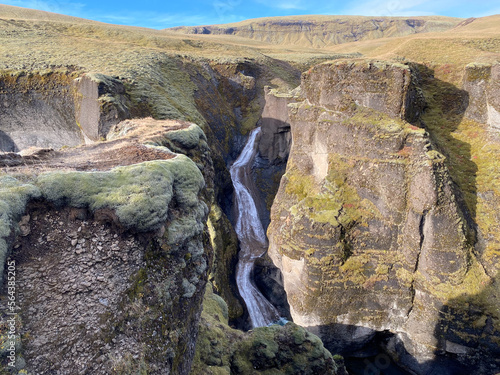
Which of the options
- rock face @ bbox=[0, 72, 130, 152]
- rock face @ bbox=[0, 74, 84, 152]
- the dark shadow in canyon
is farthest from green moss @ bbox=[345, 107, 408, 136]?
rock face @ bbox=[0, 74, 84, 152]

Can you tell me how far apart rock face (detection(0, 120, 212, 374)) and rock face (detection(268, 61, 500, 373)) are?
12.2 m

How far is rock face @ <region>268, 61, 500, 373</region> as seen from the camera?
17484 millimetres

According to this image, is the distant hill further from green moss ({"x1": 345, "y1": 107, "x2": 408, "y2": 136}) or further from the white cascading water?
green moss ({"x1": 345, "y1": 107, "x2": 408, "y2": 136})

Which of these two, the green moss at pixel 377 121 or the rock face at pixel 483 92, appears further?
the rock face at pixel 483 92

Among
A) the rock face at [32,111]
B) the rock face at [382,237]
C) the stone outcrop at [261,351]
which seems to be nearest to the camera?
the stone outcrop at [261,351]

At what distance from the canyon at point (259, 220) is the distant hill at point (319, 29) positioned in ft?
557

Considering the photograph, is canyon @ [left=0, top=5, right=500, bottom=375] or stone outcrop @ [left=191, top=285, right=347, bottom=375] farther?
stone outcrop @ [left=191, top=285, right=347, bottom=375]

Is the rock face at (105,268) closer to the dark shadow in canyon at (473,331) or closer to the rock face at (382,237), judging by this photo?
the rock face at (382,237)

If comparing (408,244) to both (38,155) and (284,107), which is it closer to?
(38,155)

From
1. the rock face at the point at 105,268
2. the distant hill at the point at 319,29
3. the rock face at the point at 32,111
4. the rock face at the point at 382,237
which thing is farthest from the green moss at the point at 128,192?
the distant hill at the point at 319,29

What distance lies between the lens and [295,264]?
2098 centimetres

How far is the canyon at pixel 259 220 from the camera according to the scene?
735 centimetres

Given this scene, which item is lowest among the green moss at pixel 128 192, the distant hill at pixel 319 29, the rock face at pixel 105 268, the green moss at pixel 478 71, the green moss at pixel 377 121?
the rock face at pixel 105 268

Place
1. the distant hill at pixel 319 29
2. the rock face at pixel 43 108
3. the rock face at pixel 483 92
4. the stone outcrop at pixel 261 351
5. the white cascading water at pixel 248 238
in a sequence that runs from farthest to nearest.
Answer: the distant hill at pixel 319 29 < the rock face at pixel 43 108 < the white cascading water at pixel 248 238 < the rock face at pixel 483 92 < the stone outcrop at pixel 261 351
